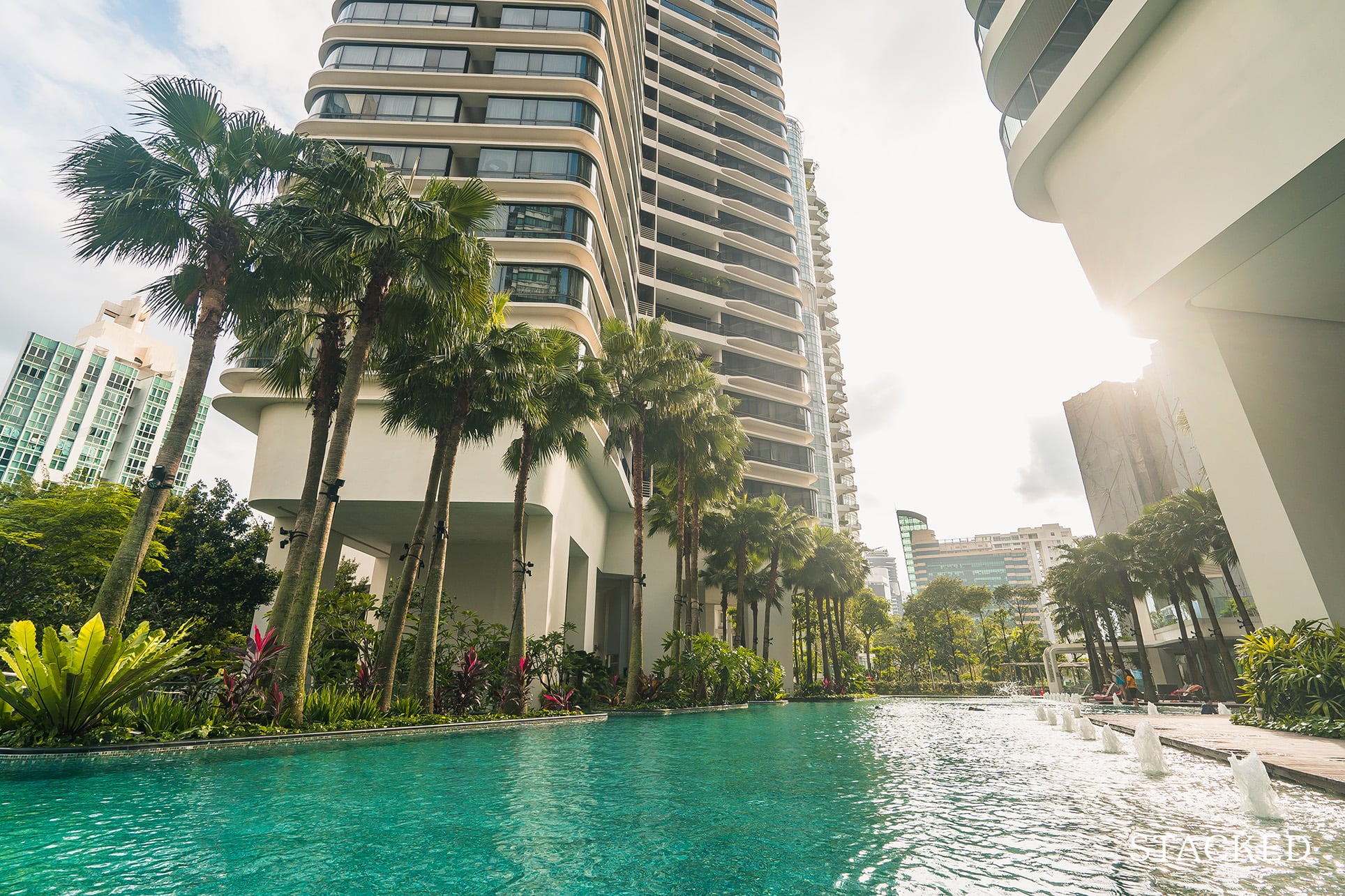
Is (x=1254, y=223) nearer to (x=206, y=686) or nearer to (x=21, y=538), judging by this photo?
(x=206, y=686)

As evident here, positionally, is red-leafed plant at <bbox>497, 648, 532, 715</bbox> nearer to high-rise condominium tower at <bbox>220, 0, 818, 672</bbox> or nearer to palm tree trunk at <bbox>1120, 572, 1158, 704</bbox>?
high-rise condominium tower at <bbox>220, 0, 818, 672</bbox>

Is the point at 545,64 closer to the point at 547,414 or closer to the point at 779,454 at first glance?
the point at 547,414

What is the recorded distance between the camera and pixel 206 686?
1041 centimetres

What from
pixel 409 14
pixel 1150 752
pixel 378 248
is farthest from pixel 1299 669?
pixel 409 14

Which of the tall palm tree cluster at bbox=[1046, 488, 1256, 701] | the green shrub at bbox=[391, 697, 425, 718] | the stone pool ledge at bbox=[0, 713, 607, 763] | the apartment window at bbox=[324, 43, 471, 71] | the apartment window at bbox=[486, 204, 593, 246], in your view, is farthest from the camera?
the tall palm tree cluster at bbox=[1046, 488, 1256, 701]

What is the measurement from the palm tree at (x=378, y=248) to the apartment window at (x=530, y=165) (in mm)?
15952

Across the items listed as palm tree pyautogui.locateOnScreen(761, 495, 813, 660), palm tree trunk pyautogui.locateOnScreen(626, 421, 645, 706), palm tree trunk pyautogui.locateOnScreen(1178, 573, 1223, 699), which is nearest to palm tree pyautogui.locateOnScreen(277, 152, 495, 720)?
palm tree trunk pyautogui.locateOnScreen(626, 421, 645, 706)

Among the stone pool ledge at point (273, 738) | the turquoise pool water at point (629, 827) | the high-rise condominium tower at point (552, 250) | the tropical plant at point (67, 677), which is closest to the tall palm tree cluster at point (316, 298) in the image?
the stone pool ledge at point (273, 738)

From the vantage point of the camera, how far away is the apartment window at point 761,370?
2035 inches

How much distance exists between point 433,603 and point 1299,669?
17155mm

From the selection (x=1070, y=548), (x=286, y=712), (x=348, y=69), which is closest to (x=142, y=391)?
(x=348, y=69)

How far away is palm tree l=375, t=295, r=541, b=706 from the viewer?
14250mm

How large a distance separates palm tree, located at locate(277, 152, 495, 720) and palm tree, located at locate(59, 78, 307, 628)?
37.6 inches

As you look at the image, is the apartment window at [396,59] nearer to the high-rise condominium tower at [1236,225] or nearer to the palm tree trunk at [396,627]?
the palm tree trunk at [396,627]
